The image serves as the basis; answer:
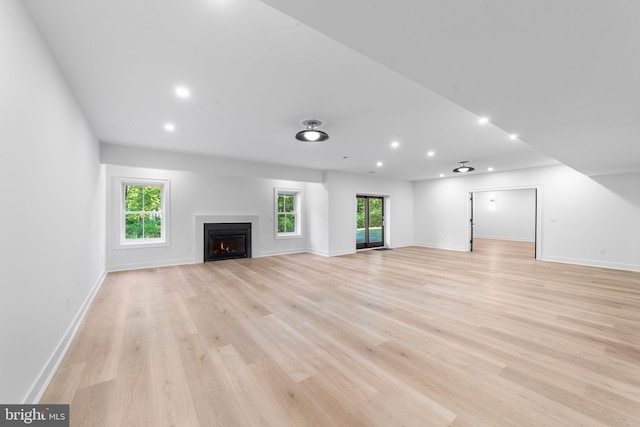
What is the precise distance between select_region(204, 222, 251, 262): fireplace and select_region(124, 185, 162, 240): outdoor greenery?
1.12 meters

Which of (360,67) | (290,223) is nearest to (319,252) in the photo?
(290,223)

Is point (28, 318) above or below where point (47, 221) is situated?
below

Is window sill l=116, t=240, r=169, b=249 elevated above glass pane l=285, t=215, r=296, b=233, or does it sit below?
below

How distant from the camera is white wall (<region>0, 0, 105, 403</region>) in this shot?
1349 millimetres

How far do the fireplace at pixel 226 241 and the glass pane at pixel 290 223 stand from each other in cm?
133

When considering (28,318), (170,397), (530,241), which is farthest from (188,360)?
(530,241)

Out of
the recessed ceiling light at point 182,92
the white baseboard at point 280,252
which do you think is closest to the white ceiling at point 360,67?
the recessed ceiling light at point 182,92

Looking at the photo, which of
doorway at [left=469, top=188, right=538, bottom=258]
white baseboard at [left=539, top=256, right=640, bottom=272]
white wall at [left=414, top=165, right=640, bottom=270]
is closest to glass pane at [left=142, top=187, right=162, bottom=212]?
white wall at [left=414, top=165, right=640, bottom=270]

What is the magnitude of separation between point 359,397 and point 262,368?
31.6 inches

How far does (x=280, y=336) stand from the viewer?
8.31 ft

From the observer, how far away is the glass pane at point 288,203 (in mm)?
8031

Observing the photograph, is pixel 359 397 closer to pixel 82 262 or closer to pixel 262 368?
pixel 262 368

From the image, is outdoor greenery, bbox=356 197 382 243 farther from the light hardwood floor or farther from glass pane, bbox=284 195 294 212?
the light hardwood floor

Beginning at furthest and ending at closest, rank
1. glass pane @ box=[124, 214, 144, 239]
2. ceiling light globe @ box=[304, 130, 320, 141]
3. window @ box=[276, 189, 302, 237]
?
window @ box=[276, 189, 302, 237] < glass pane @ box=[124, 214, 144, 239] < ceiling light globe @ box=[304, 130, 320, 141]
